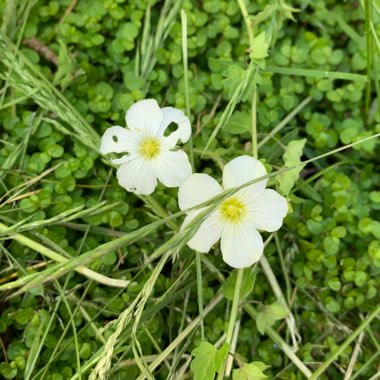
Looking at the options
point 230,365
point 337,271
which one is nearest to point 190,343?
point 230,365

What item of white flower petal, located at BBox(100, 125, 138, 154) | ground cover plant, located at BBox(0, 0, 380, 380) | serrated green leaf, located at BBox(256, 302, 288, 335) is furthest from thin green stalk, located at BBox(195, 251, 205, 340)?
white flower petal, located at BBox(100, 125, 138, 154)

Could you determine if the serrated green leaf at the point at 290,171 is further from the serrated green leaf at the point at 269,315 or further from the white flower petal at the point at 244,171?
the serrated green leaf at the point at 269,315

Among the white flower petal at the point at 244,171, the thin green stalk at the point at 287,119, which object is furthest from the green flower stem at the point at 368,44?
the white flower petal at the point at 244,171

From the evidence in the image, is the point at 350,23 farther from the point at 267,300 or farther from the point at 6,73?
the point at 6,73

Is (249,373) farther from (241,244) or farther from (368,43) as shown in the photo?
(368,43)

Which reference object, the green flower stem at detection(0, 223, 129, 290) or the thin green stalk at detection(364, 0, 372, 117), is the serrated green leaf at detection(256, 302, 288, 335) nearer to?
the green flower stem at detection(0, 223, 129, 290)

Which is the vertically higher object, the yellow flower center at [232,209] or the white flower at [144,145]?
the white flower at [144,145]

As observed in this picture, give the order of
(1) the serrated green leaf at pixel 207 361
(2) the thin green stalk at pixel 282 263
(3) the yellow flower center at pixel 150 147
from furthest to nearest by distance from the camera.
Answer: (2) the thin green stalk at pixel 282 263, (3) the yellow flower center at pixel 150 147, (1) the serrated green leaf at pixel 207 361
